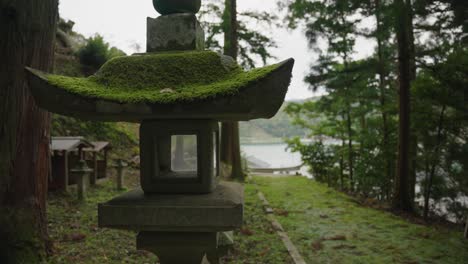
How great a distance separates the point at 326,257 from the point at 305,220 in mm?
2387

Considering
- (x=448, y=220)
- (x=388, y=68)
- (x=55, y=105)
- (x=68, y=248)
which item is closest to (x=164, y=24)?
(x=55, y=105)

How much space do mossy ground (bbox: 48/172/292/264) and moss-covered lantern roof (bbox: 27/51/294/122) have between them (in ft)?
11.6

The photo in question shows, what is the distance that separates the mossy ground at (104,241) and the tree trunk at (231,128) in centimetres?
538

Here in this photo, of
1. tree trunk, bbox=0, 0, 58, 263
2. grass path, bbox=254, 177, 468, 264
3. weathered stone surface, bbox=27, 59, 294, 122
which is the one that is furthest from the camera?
grass path, bbox=254, 177, 468, 264

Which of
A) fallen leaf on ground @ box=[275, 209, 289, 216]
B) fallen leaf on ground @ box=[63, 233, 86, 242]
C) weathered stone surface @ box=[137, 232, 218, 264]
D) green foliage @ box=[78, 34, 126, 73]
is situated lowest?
fallen leaf on ground @ box=[275, 209, 289, 216]

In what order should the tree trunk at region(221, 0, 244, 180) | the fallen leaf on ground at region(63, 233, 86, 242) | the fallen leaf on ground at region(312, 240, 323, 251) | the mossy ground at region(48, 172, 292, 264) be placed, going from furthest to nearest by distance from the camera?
the tree trunk at region(221, 0, 244, 180) < the fallen leaf on ground at region(312, 240, 323, 251) < the fallen leaf on ground at region(63, 233, 86, 242) < the mossy ground at region(48, 172, 292, 264)

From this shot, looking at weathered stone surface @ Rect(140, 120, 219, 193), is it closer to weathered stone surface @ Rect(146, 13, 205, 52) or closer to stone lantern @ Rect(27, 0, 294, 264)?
stone lantern @ Rect(27, 0, 294, 264)

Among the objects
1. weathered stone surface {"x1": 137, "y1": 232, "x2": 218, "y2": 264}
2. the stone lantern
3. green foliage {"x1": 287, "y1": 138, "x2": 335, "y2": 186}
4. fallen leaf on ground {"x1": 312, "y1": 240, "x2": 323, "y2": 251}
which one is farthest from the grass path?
green foliage {"x1": 287, "y1": 138, "x2": 335, "y2": 186}

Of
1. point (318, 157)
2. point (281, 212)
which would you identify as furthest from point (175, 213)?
point (318, 157)

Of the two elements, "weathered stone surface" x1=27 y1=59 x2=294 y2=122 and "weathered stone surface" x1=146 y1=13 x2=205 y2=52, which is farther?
"weathered stone surface" x1=146 y1=13 x2=205 y2=52

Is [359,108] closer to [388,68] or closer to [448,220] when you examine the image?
[388,68]

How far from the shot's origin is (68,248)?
509cm

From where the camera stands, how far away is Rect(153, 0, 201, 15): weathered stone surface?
257cm

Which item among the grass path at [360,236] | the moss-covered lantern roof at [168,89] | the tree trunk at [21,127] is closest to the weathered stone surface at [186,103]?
the moss-covered lantern roof at [168,89]
